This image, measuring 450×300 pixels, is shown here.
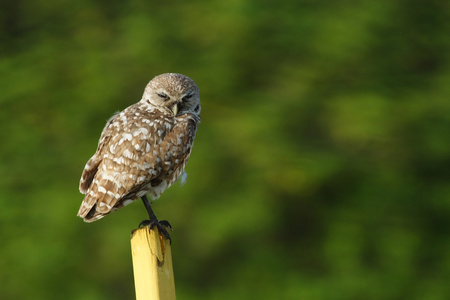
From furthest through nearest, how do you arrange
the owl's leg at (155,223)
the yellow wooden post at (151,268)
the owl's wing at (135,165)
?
the owl's leg at (155,223)
the owl's wing at (135,165)
the yellow wooden post at (151,268)

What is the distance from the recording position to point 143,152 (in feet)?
9.73

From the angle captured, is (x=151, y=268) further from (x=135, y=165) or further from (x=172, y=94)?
(x=172, y=94)

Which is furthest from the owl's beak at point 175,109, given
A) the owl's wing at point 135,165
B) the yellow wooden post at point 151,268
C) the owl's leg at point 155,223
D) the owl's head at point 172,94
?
the yellow wooden post at point 151,268

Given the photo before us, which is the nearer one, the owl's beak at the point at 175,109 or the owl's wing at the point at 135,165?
the owl's wing at the point at 135,165

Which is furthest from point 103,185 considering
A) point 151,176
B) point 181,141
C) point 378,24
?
point 378,24

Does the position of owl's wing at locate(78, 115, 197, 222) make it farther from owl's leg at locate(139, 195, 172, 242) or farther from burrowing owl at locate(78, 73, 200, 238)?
owl's leg at locate(139, 195, 172, 242)

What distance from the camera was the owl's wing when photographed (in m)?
2.80

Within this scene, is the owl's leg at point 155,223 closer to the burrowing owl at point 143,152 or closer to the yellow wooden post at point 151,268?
the burrowing owl at point 143,152

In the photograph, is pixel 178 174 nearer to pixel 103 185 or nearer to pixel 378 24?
pixel 103 185

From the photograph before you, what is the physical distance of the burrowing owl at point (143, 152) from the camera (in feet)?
9.24

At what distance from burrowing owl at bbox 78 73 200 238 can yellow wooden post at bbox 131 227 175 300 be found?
0.28 meters

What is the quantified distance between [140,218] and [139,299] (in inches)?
109

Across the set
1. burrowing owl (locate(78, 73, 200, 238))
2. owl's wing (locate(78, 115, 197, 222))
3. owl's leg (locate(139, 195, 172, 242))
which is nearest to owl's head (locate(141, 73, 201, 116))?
burrowing owl (locate(78, 73, 200, 238))

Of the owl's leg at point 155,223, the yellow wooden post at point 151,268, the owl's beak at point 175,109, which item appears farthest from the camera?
the owl's beak at point 175,109
